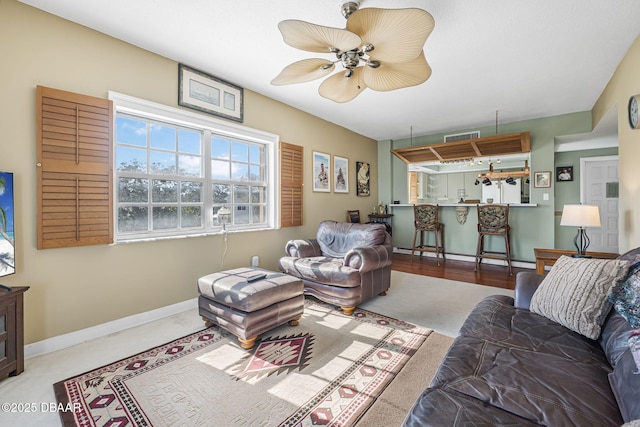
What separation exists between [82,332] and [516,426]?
9.62 feet

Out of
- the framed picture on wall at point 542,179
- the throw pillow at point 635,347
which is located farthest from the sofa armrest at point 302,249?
the framed picture on wall at point 542,179

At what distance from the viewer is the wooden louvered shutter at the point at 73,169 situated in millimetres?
2092

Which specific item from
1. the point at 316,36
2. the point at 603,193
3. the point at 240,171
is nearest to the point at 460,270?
the point at 603,193

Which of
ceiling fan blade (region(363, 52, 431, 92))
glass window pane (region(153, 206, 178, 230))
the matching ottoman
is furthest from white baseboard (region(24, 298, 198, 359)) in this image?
ceiling fan blade (region(363, 52, 431, 92))

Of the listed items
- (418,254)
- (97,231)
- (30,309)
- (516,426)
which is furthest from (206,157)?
(418,254)

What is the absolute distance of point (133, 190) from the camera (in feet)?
8.91

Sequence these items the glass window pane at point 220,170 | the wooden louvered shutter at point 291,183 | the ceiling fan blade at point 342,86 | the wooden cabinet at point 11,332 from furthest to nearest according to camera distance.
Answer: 1. the wooden louvered shutter at point 291,183
2. the glass window pane at point 220,170
3. the ceiling fan blade at point 342,86
4. the wooden cabinet at point 11,332

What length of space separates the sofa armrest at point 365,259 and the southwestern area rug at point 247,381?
664mm

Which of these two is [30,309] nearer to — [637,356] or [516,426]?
[516,426]

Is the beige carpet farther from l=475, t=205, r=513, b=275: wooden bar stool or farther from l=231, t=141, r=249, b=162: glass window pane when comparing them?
l=475, t=205, r=513, b=275: wooden bar stool

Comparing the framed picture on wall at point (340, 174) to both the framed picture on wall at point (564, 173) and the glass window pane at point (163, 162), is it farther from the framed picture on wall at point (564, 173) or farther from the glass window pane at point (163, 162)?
the framed picture on wall at point (564, 173)

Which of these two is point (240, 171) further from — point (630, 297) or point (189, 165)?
point (630, 297)

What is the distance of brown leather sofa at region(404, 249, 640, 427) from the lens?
34.9 inches

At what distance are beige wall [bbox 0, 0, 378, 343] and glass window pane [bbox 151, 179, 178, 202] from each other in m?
0.45
